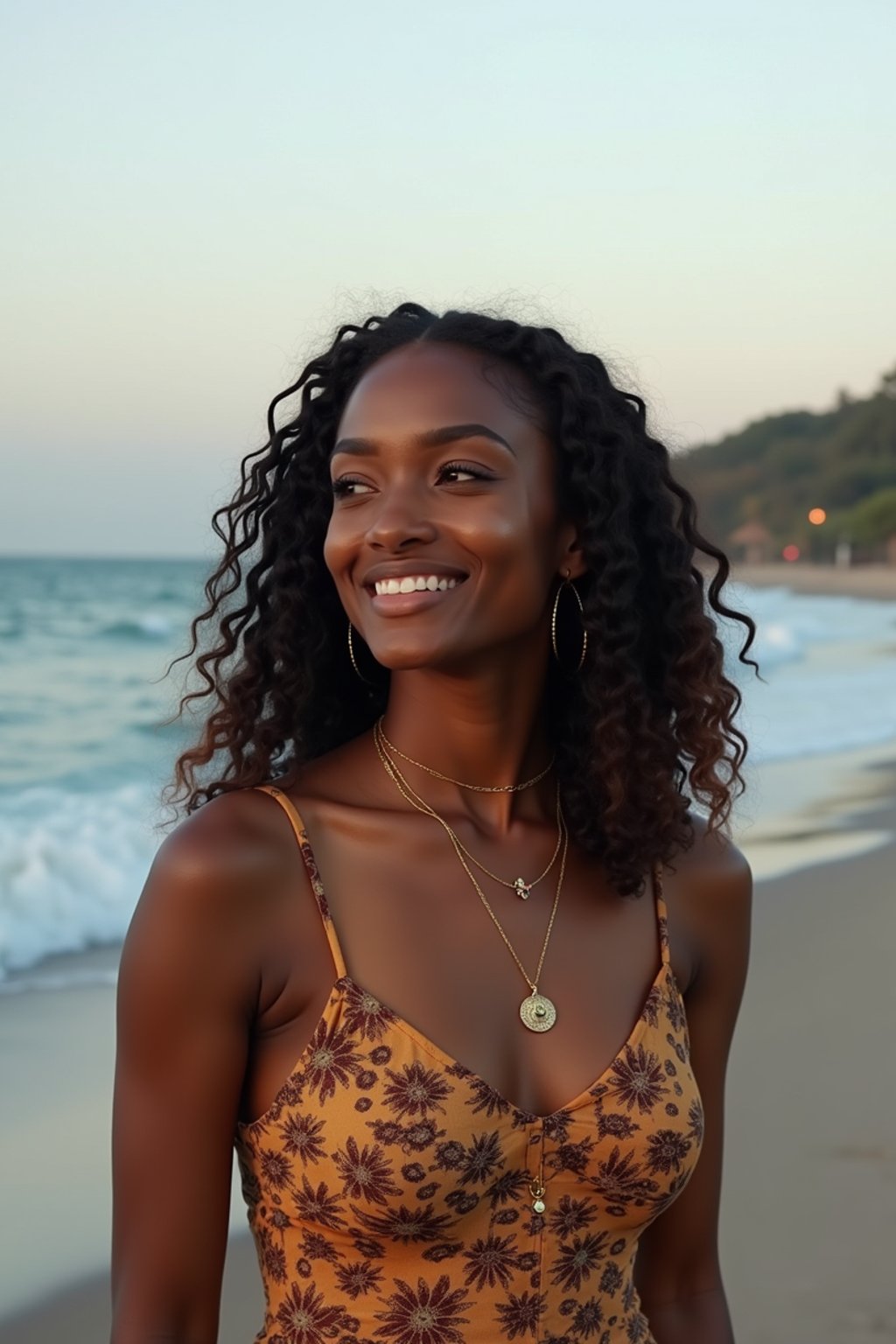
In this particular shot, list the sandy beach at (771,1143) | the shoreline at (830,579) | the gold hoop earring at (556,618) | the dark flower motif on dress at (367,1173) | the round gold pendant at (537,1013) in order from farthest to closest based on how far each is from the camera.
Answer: the shoreline at (830,579)
the sandy beach at (771,1143)
the gold hoop earring at (556,618)
the round gold pendant at (537,1013)
the dark flower motif on dress at (367,1173)

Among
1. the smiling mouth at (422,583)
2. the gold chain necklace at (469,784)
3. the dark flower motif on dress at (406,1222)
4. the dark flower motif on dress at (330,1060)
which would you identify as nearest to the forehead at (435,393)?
the smiling mouth at (422,583)

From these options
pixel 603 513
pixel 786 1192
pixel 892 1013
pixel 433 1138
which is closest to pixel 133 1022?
pixel 433 1138

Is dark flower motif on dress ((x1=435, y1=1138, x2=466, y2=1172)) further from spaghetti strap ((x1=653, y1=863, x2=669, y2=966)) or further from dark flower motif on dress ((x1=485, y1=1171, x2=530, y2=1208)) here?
spaghetti strap ((x1=653, y1=863, x2=669, y2=966))

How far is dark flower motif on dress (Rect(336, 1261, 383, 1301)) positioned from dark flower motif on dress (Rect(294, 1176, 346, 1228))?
0.08m

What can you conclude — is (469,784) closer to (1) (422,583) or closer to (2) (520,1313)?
(1) (422,583)

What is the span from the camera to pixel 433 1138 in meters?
2.16

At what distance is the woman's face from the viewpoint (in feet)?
7.68

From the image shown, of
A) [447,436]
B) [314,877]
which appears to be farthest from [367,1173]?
[447,436]

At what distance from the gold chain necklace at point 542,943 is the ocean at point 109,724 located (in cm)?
59

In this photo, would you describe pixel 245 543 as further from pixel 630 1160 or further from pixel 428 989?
pixel 630 1160

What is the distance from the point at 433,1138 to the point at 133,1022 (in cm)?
42

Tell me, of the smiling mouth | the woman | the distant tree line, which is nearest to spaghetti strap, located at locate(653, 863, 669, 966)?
the woman

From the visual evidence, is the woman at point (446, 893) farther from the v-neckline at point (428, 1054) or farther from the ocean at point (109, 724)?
the ocean at point (109, 724)

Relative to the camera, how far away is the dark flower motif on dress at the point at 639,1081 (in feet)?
7.61
